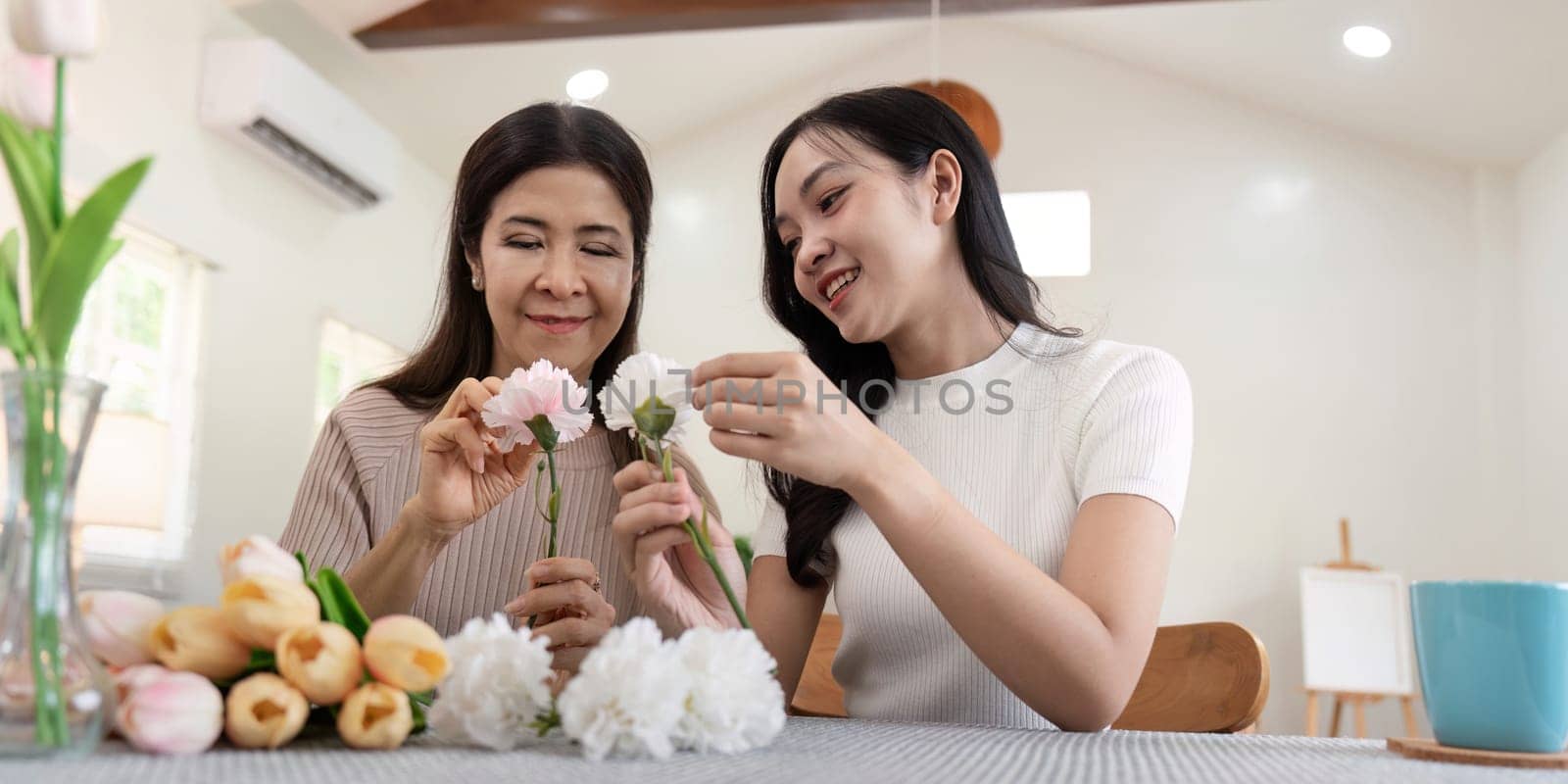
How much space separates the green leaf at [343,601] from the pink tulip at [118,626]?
0.08 m

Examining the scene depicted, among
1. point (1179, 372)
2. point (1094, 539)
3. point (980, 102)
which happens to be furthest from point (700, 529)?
point (980, 102)

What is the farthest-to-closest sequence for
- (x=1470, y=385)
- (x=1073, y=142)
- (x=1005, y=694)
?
(x=1073, y=142)
(x=1470, y=385)
(x=1005, y=694)

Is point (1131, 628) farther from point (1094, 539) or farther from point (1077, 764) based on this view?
point (1077, 764)

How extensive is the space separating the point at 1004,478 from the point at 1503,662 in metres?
0.66

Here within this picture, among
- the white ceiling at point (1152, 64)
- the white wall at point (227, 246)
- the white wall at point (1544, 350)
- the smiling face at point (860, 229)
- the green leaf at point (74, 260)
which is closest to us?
the green leaf at point (74, 260)

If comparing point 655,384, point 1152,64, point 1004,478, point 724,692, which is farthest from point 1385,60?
point 724,692

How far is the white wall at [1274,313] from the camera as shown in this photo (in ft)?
20.3

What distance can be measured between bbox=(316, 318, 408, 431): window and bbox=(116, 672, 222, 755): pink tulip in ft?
15.4

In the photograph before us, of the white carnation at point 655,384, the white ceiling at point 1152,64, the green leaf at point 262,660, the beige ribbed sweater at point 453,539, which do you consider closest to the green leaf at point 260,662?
the green leaf at point 262,660

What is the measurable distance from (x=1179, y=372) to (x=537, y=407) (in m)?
0.72

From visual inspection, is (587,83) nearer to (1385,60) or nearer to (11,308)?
(1385,60)

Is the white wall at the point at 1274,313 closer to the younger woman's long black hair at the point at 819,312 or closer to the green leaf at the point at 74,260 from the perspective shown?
the younger woman's long black hair at the point at 819,312

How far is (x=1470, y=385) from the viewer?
6254 millimetres

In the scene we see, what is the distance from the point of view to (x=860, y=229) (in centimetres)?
139
